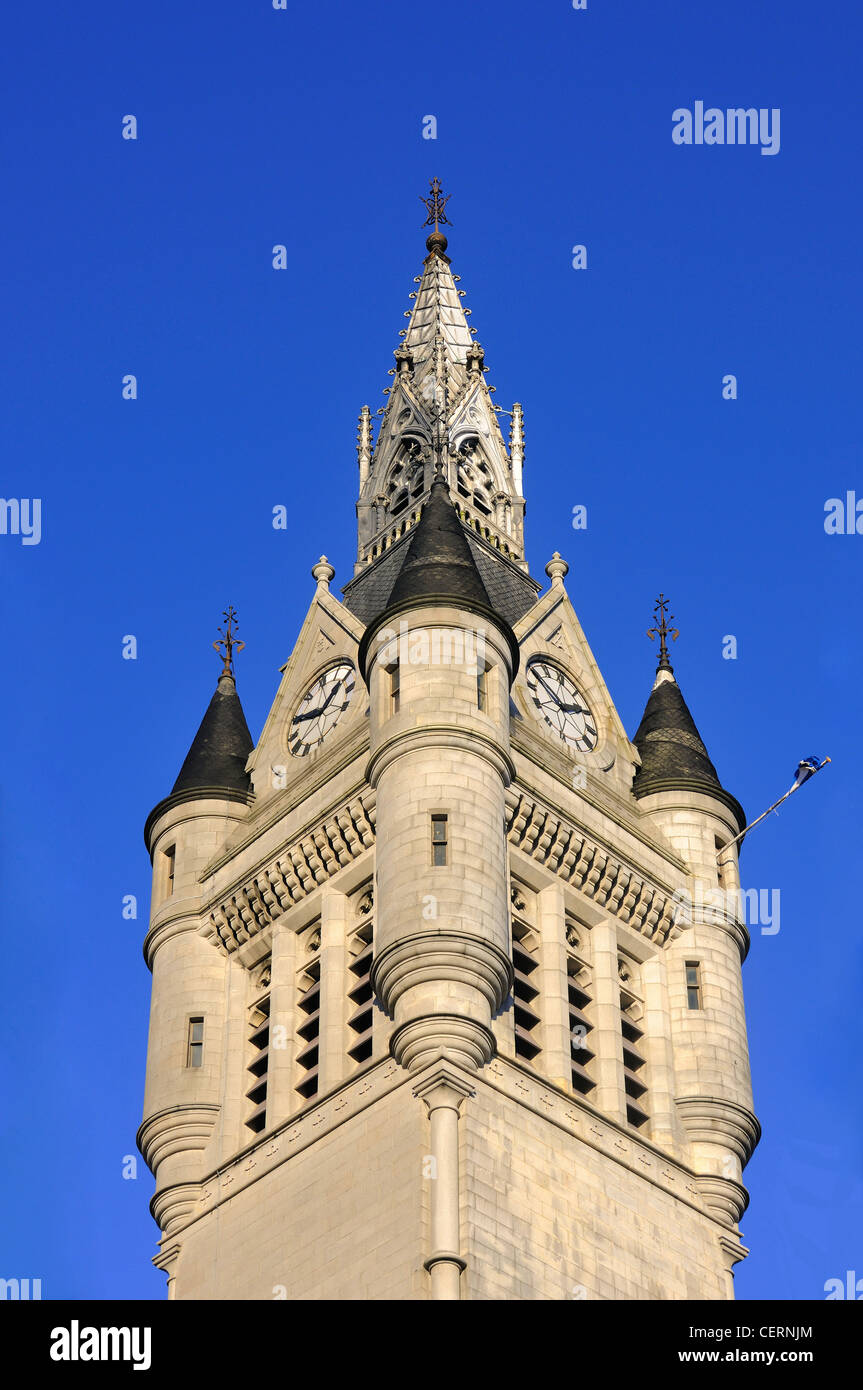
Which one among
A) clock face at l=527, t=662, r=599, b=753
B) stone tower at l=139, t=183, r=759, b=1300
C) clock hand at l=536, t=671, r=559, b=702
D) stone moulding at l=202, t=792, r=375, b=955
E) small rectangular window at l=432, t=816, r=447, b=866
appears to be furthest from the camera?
clock hand at l=536, t=671, r=559, b=702

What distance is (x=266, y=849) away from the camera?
52.2 metres

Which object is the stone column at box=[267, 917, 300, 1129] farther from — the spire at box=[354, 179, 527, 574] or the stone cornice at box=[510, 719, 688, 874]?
the spire at box=[354, 179, 527, 574]

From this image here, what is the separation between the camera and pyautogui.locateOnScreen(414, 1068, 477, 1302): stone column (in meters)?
41.6

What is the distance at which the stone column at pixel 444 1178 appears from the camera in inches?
1636

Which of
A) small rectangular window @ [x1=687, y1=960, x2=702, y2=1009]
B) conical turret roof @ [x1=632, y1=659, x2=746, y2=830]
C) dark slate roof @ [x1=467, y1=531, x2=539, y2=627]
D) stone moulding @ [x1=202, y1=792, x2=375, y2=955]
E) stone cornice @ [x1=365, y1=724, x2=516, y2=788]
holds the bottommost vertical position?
small rectangular window @ [x1=687, y1=960, x2=702, y2=1009]

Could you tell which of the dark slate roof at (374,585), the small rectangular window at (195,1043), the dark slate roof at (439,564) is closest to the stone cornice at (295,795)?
the dark slate roof at (439,564)

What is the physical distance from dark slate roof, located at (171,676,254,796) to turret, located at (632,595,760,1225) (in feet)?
27.7

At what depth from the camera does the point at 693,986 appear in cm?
5231

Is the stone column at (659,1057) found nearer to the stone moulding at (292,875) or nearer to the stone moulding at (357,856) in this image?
the stone moulding at (357,856)

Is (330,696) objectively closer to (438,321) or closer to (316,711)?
(316,711)

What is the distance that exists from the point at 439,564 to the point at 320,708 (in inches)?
215

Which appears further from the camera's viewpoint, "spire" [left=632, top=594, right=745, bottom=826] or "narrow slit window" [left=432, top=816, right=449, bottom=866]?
"spire" [left=632, top=594, right=745, bottom=826]

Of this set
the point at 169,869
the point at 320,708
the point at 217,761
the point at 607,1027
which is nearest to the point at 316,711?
the point at 320,708

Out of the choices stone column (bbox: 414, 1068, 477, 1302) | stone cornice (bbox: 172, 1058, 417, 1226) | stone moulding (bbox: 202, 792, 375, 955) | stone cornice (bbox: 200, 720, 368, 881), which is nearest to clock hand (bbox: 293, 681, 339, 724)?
stone cornice (bbox: 200, 720, 368, 881)
